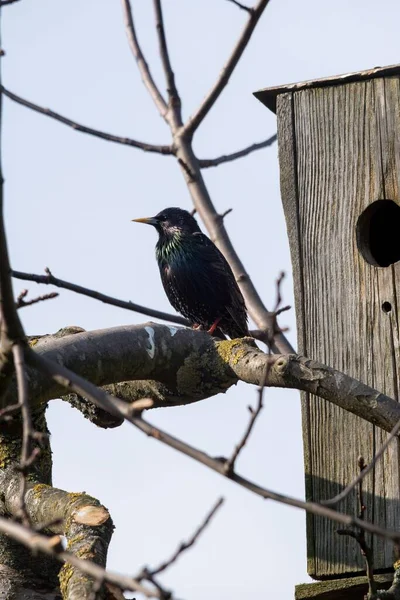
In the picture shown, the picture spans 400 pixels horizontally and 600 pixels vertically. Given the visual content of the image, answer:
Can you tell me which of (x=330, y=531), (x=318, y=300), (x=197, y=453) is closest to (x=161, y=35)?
→ (x=318, y=300)

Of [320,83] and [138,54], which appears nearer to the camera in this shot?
[320,83]

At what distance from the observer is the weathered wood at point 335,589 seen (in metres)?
3.24

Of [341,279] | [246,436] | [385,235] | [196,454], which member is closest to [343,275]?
[341,279]

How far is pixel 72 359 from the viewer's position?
296cm

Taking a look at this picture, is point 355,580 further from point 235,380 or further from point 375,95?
point 375,95

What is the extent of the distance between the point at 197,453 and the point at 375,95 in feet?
7.63

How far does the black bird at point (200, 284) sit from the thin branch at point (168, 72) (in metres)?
1.47

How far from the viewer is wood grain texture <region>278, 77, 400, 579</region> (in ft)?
11.1

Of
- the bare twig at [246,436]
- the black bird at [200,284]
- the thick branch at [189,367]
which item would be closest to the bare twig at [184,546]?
the bare twig at [246,436]

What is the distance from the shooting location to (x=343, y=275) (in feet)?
11.6

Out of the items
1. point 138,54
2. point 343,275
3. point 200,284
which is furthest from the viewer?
point 200,284

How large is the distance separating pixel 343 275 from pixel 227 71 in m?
0.87

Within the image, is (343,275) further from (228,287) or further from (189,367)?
(228,287)

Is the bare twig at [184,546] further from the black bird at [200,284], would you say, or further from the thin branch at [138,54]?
the black bird at [200,284]
